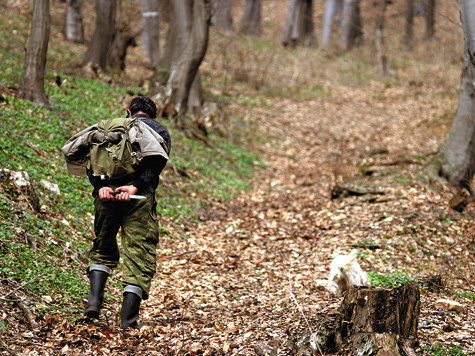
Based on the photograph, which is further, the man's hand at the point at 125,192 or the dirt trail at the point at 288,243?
the dirt trail at the point at 288,243

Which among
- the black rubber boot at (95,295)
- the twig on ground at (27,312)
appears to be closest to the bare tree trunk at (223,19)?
the black rubber boot at (95,295)

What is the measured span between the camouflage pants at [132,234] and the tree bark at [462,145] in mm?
6429

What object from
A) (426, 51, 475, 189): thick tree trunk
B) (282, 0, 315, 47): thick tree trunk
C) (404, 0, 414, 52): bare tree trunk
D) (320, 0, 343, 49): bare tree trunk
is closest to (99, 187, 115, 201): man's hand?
(426, 51, 475, 189): thick tree trunk

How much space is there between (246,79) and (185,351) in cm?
1591

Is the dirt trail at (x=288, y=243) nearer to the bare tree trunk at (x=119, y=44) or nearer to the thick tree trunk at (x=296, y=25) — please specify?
the bare tree trunk at (x=119, y=44)

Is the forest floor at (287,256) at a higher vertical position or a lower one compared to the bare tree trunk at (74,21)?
lower

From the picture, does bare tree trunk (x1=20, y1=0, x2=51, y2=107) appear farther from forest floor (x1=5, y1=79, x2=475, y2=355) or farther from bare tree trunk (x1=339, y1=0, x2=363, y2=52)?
bare tree trunk (x1=339, y1=0, x2=363, y2=52)

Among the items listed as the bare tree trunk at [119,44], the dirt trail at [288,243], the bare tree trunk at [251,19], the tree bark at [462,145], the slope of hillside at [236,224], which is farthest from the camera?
the bare tree trunk at [251,19]

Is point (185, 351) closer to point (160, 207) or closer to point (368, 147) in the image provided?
point (160, 207)

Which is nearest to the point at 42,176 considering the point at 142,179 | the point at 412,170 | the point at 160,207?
the point at 160,207

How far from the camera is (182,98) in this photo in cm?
1210

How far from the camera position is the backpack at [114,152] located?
4.15 metres

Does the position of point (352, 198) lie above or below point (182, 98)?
below

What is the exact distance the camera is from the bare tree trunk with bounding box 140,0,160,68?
1658cm
